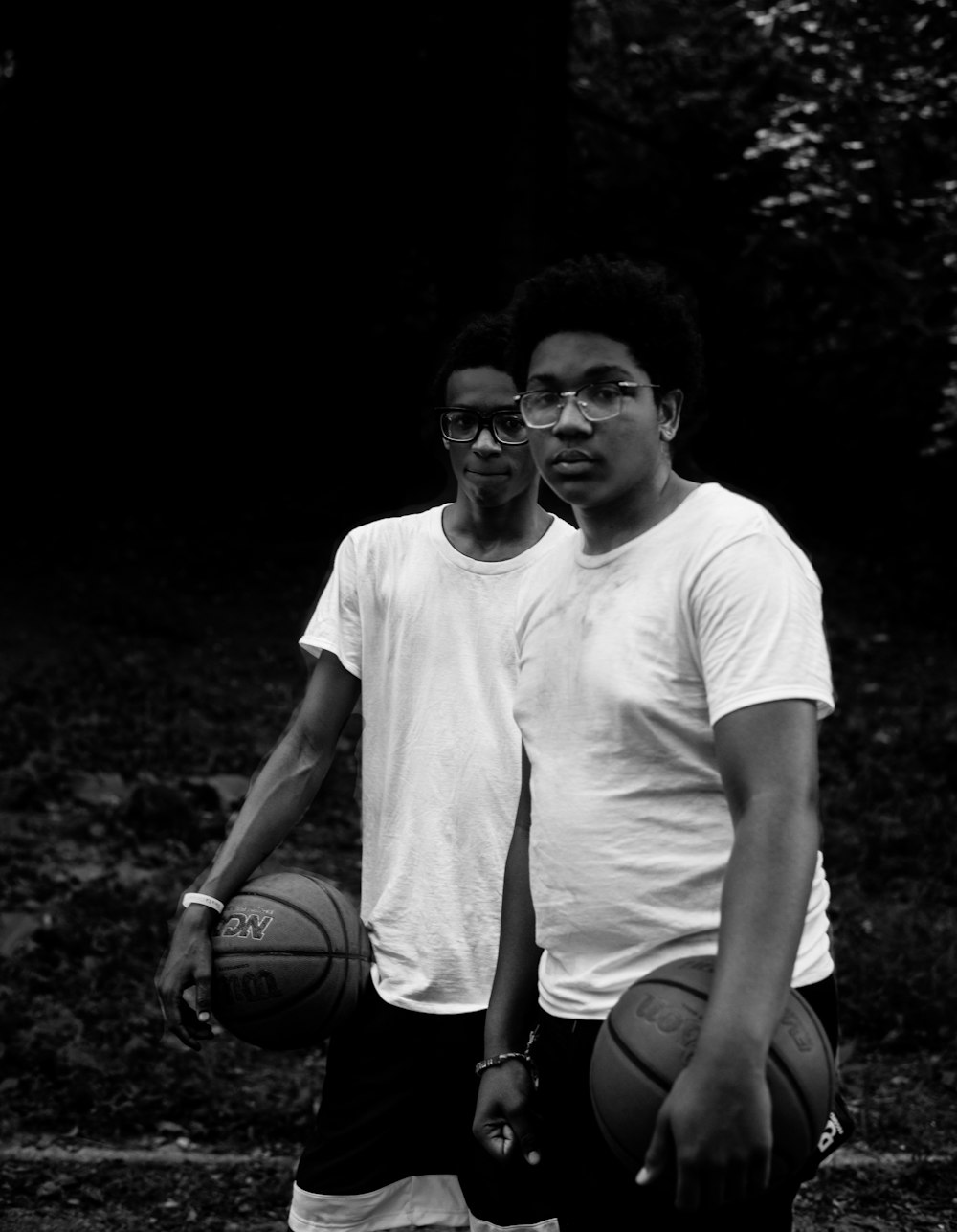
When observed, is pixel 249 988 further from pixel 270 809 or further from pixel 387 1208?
pixel 387 1208

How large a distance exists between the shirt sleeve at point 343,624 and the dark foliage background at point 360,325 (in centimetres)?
389

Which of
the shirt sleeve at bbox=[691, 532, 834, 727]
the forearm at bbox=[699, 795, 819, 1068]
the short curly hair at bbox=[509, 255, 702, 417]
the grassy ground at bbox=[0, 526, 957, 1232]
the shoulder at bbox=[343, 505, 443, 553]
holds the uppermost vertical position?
the short curly hair at bbox=[509, 255, 702, 417]

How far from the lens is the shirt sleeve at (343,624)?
3531 mm

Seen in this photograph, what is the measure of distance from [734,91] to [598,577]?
13348 mm

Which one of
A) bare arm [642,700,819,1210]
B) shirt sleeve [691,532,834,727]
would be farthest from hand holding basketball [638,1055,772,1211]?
shirt sleeve [691,532,834,727]

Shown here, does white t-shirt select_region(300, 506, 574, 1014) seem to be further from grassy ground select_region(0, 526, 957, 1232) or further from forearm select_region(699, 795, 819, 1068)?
grassy ground select_region(0, 526, 957, 1232)

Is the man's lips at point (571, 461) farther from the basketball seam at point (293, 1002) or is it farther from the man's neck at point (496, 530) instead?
the basketball seam at point (293, 1002)

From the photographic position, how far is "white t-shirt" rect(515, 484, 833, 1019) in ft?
7.37

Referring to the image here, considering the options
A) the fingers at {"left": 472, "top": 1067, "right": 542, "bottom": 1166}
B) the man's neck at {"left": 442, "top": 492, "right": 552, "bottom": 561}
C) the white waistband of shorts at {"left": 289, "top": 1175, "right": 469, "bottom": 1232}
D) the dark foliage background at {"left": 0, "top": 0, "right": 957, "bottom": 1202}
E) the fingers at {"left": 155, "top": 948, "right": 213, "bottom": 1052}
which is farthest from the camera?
the dark foliage background at {"left": 0, "top": 0, "right": 957, "bottom": 1202}

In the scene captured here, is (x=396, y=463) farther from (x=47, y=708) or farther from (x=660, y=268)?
(x=660, y=268)

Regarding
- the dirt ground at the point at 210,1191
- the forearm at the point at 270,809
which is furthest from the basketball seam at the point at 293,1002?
the dirt ground at the point at 210,1191

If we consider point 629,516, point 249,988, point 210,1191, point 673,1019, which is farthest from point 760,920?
point 210,1191

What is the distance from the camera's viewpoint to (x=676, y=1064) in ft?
7.13

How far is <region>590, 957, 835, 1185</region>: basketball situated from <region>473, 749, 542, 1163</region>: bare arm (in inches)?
18.6
